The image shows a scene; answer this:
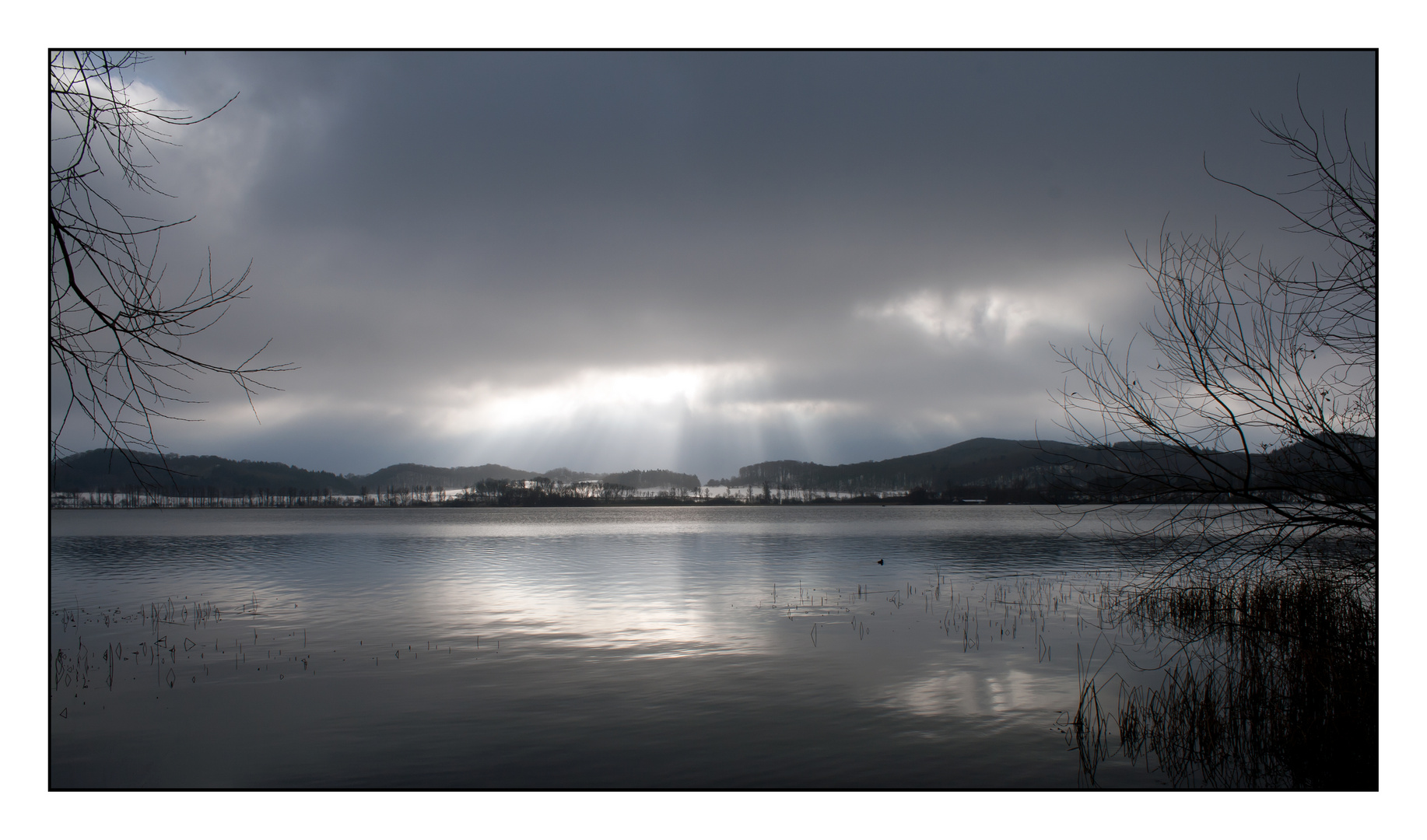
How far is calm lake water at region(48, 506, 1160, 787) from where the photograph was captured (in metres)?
10.4

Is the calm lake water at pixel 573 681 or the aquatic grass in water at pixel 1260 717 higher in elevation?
the aquatic grass in water at pixel 1260 717

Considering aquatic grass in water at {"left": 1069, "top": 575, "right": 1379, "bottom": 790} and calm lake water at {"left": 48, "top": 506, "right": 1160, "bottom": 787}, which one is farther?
calm lake water at {"left": 48, "top": 506, "right": 1160, "bottom": 787}

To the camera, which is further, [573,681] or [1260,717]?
[573,681]

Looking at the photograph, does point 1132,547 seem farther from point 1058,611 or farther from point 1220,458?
point 1220,458

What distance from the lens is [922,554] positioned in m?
48.2

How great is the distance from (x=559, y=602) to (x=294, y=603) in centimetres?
1034

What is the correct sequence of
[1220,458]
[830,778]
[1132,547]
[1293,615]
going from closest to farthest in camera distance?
[1220,458], [830,778], [1293,615], [1132,547]

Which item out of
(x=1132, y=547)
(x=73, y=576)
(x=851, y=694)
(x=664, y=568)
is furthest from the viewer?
(x=1132, y=547)

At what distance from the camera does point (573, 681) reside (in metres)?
15.0

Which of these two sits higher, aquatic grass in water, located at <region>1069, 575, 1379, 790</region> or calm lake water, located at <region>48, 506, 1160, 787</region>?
aquatic grass in water, located at <region>1069, 575, 1379, 790</region>

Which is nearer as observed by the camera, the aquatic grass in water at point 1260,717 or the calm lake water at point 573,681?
the aquatic grass in water at point 1260,717

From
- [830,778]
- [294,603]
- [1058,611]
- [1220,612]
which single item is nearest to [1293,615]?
[1220,612]

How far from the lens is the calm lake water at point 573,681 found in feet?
34.0

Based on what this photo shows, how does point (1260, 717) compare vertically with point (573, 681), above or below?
above
